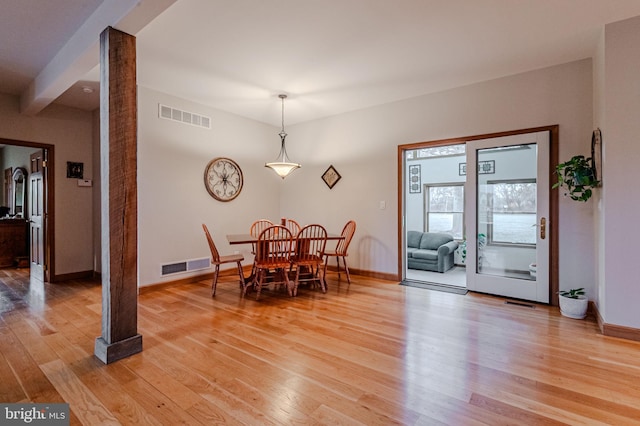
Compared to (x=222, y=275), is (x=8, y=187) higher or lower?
higher

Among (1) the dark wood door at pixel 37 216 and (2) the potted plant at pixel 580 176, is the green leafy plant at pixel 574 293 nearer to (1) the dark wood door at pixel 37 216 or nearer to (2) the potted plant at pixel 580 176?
(2) the potted plant at pixel 580 176

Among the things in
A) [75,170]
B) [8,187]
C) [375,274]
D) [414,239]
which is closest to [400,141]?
[375,274]

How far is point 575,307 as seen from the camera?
311 centimetres

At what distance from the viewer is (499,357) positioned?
7.63 feet

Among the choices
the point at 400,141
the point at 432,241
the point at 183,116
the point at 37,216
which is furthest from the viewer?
the point at 432,241

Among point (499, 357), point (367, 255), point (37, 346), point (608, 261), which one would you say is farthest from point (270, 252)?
point (608, 261)

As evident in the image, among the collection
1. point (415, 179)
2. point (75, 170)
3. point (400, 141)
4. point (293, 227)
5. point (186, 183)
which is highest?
point (400, 141)

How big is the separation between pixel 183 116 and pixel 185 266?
224 centimetres

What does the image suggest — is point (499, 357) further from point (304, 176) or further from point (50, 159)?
point (50, 159)

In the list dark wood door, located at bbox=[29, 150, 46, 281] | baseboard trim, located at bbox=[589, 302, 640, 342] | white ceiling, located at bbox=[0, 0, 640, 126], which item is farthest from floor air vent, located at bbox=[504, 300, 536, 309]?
dark wood door, located at bbox=[29, 150, 46, 281]

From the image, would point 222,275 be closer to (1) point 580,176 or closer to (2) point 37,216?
(2) point 37,216

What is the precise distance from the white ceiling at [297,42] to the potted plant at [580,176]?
1.18m

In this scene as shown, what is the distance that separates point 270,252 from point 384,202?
79.4 inches

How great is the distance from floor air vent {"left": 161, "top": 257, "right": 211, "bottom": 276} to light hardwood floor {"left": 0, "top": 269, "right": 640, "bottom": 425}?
3.06 ft
